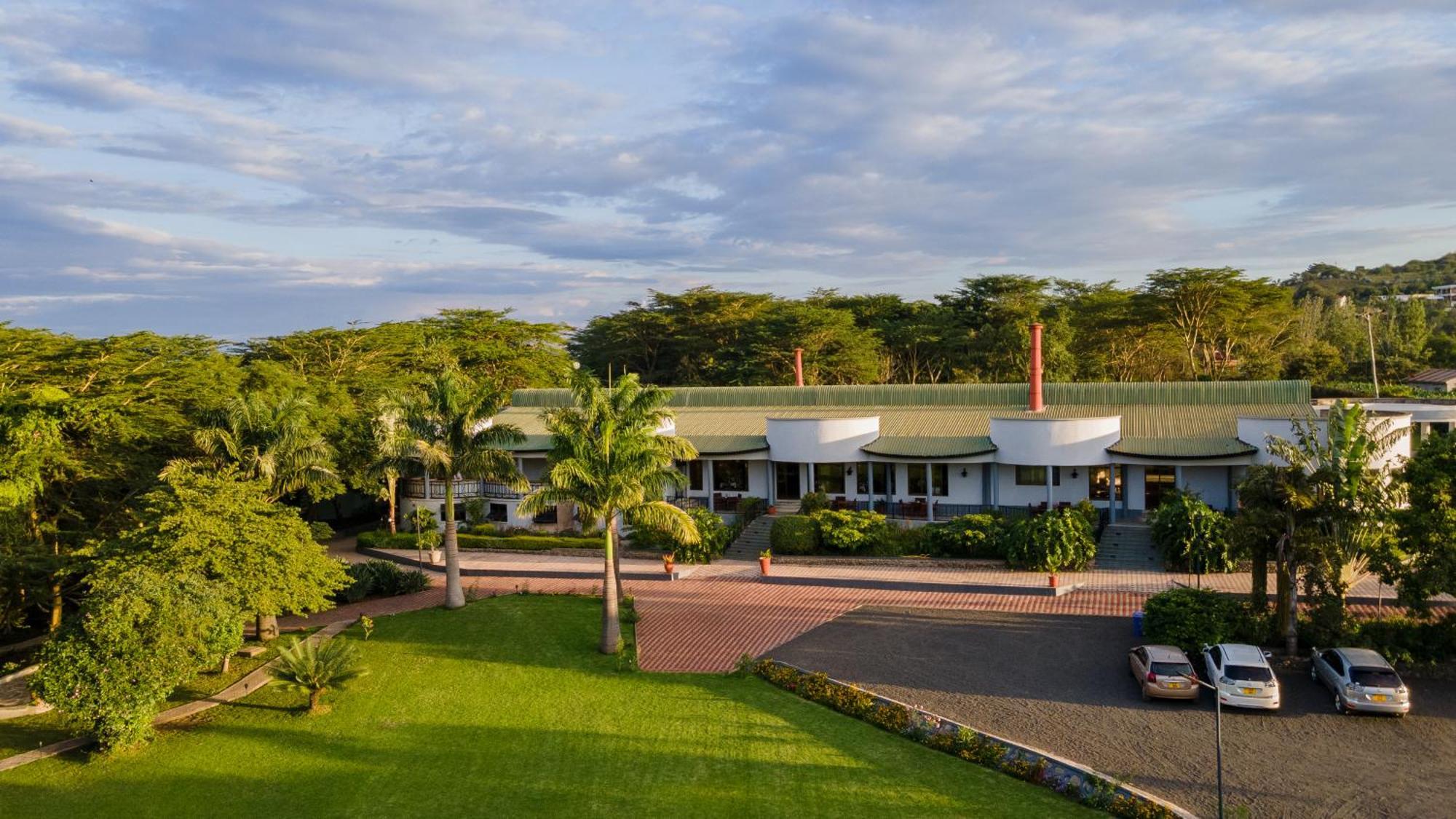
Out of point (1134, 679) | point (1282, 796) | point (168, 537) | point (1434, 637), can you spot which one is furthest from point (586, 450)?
point (1434, 637)

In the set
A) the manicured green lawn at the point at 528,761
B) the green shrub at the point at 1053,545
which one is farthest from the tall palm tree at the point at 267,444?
the green shrub at the point at 1053,545

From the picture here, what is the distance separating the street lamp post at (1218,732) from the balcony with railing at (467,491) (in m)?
29.5

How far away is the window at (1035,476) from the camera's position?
37906 mm

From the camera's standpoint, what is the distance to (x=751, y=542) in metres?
37.5

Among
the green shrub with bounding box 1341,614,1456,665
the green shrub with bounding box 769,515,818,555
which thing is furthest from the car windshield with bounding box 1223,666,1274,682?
the green shrub with bounding box 769,515,818,555

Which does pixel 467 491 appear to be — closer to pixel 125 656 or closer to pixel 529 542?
pixel 529 542

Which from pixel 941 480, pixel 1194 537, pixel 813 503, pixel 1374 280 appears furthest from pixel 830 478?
pixel 1374 280

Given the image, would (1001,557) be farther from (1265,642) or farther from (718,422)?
(718,422)

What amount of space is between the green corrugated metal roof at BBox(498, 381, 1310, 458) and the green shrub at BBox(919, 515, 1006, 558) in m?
4.11

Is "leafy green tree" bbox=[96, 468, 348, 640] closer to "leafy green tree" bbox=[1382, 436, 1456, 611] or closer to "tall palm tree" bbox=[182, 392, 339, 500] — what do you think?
"tall palm tree" bbox=[182, 392, 339, 500]

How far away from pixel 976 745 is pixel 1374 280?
625 ft

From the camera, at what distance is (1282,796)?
15766mm

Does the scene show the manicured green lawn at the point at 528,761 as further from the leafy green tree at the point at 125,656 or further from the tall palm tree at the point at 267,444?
the tall palm tree at the point at 267,444

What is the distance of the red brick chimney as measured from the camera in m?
40.6
